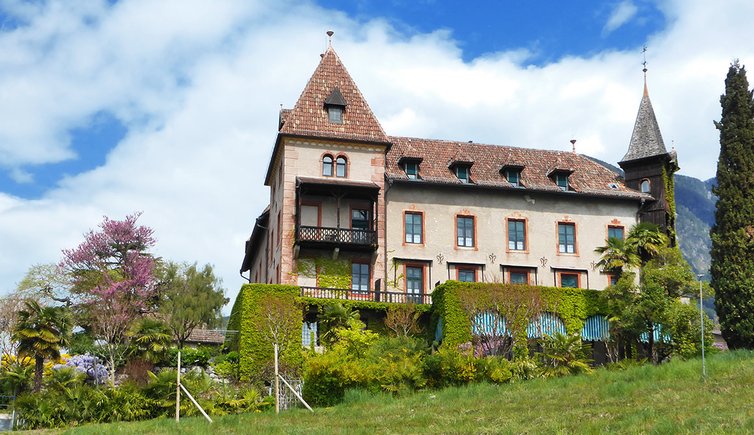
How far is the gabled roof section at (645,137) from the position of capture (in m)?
53.2

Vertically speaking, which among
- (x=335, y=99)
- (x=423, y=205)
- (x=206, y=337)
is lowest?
(x=206, y=337)

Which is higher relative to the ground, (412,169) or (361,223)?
(412,169)

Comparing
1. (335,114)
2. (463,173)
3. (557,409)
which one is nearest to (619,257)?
(463,173)

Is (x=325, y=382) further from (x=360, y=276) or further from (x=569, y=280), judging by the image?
(x=569, y=280)

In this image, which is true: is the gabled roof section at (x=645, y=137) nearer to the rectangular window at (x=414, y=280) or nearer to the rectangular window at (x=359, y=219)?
the rectangular window at (x=414, y=280)

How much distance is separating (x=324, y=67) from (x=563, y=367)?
20311mm

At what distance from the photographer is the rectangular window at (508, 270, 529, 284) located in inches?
1957

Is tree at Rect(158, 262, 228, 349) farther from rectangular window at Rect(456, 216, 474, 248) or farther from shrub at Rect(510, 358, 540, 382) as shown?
shrub at Rect(510, 358, 540, 382)

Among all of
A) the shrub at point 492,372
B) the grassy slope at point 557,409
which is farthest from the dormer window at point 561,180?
the grassy slope at point 557,409

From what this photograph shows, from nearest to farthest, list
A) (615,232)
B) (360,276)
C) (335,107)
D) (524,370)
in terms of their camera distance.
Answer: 1. (524,370)
2. (360,276)
3. (335,107)
4. (615,232)

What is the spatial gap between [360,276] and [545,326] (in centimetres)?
889

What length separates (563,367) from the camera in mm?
38688

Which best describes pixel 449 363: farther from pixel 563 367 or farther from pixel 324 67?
pixel 324 67

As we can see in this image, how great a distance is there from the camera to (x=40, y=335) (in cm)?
3919
